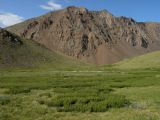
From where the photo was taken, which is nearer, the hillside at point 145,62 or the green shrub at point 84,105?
the green shrub at point 84,105

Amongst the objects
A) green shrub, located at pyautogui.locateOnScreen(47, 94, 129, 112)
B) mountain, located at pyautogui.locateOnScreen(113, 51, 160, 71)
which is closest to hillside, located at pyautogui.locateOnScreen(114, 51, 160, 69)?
mountain, located at pyautogui.locateOnScreen(113, 51, 160, 71)

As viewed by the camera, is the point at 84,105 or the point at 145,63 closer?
the point at 84,105

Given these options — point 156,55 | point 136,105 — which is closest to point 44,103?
point 136,105

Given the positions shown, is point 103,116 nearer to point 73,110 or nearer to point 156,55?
point 73,110

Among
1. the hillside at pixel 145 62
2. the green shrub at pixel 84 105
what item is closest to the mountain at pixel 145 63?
the hillside at pixel 145 62

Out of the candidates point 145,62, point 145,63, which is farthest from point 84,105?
point 145,62

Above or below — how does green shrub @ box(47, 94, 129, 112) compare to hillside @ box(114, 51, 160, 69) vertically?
below

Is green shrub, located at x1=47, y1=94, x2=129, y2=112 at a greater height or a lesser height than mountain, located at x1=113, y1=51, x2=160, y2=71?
lesser

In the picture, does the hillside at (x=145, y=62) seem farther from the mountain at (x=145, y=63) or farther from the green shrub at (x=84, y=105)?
the green shrub at (x=84, y=105)

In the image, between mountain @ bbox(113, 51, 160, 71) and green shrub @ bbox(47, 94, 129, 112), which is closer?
green shrub @ bbox(47, 94, 129, 112)

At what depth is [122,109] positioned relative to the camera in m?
28.7

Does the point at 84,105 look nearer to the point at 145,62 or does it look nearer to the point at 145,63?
the point at 145,63

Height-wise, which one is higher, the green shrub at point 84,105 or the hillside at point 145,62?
the hillside at point 145,62

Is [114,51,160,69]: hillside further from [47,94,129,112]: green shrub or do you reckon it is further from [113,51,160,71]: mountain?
[47,94,129,112]: green shrub
